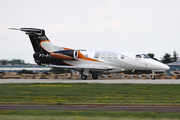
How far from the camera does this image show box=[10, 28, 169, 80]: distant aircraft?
33.7 m

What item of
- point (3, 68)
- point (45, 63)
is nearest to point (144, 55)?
point (45, 63)

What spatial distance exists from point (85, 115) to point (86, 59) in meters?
24.9

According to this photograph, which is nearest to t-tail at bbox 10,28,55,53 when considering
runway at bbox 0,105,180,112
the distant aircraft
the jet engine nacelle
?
the distant aircraft

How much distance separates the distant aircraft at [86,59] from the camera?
111 feet

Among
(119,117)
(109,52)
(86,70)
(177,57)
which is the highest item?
(177,57)

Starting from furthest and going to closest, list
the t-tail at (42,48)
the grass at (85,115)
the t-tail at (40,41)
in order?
1. the t-tail at (40,41)
2. the t-tail at (42,48)
3. the grass at (85,115)

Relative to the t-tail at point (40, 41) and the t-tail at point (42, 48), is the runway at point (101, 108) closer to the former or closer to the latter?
the t-tail at point (42, 48)

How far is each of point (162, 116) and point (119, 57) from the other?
79.9ft

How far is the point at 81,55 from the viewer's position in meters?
35.6

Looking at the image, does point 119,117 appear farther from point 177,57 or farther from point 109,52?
point 177,57

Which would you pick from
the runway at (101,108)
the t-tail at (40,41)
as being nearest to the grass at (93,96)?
the runway at (101,108)

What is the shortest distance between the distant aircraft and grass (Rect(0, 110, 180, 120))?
2267 cm

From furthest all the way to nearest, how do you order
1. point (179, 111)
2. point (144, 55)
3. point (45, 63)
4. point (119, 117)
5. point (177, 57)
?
point (177, 57) < point (45, 63) < point (144, 55) < point (179, 111) < point (119, 117)

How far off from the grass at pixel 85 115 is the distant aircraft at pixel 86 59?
2267 cm
